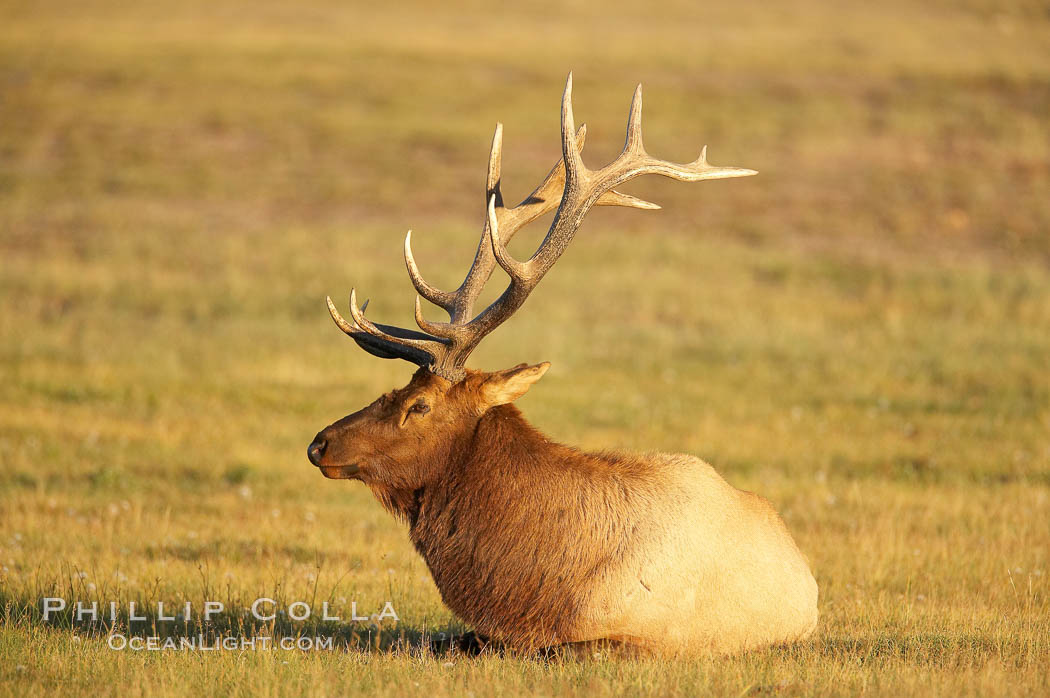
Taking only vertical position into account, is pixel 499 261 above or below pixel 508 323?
above

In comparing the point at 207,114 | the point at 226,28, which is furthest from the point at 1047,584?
the point at 226,28

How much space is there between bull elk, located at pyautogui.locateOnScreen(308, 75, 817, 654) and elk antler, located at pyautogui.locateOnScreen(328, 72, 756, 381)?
12mm

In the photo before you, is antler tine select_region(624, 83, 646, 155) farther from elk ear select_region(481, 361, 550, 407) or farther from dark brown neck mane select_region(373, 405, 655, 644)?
dark brown neck mane select_region(373, 405, 655, 644)

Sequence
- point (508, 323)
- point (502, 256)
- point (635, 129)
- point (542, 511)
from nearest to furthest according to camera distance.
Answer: point (502, 256) < point (542, 511) < point (635, 129) < point (508, 323)

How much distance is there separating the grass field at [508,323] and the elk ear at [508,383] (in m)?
1.38

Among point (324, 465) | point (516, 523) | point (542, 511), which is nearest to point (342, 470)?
point (324, 465)

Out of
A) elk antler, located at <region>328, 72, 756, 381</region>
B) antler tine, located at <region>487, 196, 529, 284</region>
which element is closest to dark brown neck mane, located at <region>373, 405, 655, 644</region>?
elk antler, located at <region>328, 72, 756, 381</region>

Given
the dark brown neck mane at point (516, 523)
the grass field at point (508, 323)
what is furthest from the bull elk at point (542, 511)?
the grass field at point (508, 323)

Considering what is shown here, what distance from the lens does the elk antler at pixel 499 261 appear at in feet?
21.1

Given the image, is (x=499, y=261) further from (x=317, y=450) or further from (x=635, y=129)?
(x=317, y=450)

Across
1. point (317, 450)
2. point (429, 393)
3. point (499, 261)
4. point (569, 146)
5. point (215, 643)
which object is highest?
point (569, 146)

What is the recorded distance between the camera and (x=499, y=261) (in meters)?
6.33

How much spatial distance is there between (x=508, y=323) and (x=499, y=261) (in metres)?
14.2

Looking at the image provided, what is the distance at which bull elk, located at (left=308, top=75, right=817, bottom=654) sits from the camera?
6234 millimetres
